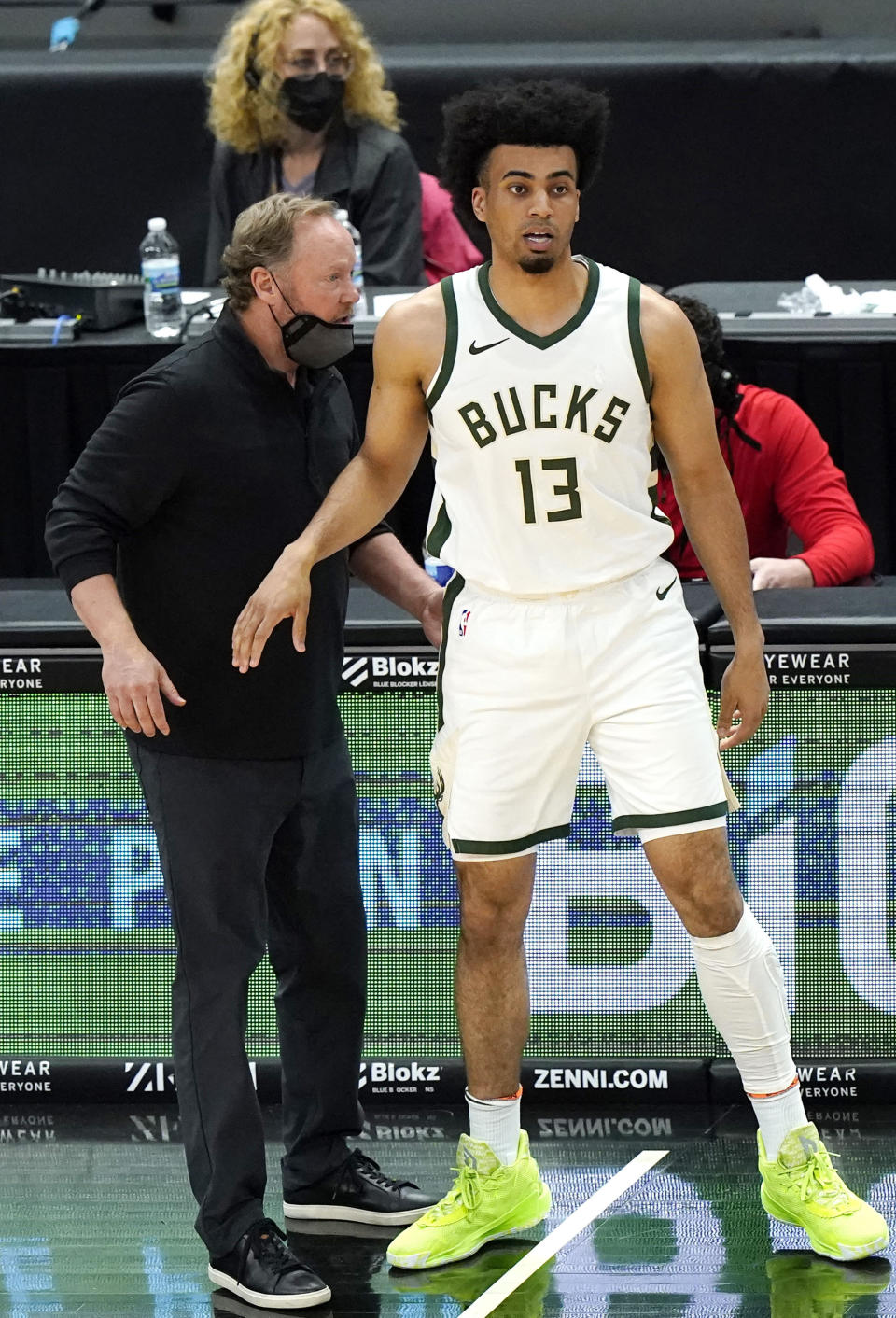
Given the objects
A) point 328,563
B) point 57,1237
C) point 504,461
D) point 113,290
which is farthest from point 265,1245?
point 113,290

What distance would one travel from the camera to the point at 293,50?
6168 millimetres

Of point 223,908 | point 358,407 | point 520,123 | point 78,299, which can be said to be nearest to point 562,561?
point 520,123

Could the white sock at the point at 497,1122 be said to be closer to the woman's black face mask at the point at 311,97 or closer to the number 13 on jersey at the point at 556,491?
the number 13 on jersey at the point at 556,491

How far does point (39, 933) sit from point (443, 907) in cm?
83

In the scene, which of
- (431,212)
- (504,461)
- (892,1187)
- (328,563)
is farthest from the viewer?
(431,212)

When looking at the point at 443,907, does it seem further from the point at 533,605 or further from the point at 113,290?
the point at 113,290

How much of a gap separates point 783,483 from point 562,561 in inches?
70.4

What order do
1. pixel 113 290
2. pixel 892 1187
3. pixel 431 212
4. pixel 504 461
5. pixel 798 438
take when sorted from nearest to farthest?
pixel 504 461
pixel 892 1187
pixel 798 438
pixel 113 290
pixel 431 212

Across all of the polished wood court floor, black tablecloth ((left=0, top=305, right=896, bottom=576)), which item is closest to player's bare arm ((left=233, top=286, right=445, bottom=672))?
the polished wood court floor

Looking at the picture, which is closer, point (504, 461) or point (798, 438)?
point (504, 461)

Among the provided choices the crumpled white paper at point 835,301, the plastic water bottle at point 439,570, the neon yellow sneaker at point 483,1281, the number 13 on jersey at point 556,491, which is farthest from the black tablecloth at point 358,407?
the neon yellow sneaker at point 483,1281

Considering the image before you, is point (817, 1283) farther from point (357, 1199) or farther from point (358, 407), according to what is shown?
point (358, 407)

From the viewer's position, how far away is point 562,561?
3.08 m

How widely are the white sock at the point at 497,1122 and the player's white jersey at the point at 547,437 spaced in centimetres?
90
